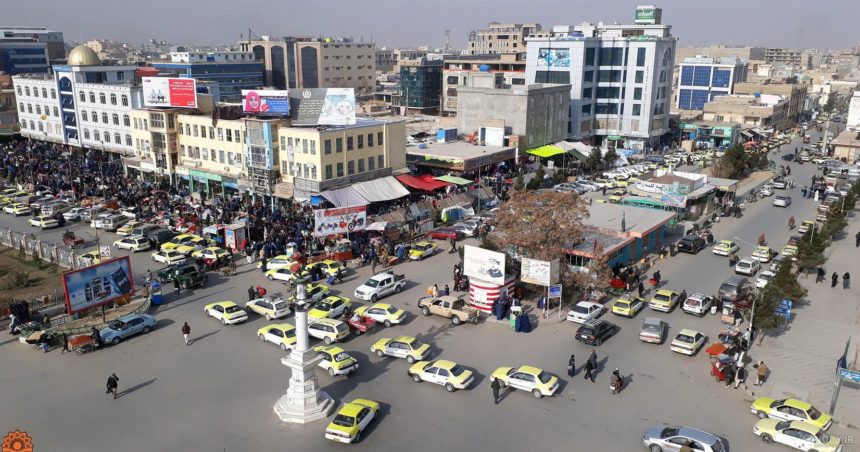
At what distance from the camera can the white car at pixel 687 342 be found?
25.8 meters

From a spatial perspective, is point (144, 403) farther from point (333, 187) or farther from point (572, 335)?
point (333, 187)

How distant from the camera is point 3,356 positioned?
25922 mm

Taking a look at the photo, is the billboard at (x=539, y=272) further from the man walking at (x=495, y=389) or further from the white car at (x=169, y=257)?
the white car at (x=169, y=257)

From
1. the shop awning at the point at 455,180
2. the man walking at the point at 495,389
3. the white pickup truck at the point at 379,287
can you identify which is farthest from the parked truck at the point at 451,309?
the shop awning at the point at 455,180

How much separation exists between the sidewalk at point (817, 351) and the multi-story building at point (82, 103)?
58.4 m

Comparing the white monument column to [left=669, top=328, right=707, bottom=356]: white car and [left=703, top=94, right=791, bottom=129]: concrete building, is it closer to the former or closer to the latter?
[left=669, top=328, right=707, bottom=356]: white car

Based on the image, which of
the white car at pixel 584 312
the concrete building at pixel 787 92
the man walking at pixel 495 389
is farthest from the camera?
the concrete building at pixel 787 92

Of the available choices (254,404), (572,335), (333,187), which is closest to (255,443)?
(254,404)

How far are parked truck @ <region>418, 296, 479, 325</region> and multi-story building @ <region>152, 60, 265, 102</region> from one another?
98187 mm

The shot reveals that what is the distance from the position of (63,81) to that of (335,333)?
2290 inches

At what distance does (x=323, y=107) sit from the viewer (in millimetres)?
47688

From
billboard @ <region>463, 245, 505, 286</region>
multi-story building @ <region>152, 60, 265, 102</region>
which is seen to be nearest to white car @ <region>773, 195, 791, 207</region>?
billboard @ <region>463, 245, 505, 286</region>

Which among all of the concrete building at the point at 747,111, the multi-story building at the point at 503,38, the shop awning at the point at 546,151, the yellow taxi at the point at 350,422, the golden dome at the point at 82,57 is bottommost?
the yellow taxi at the point at 350,422

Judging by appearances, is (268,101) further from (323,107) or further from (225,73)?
(225,73)
